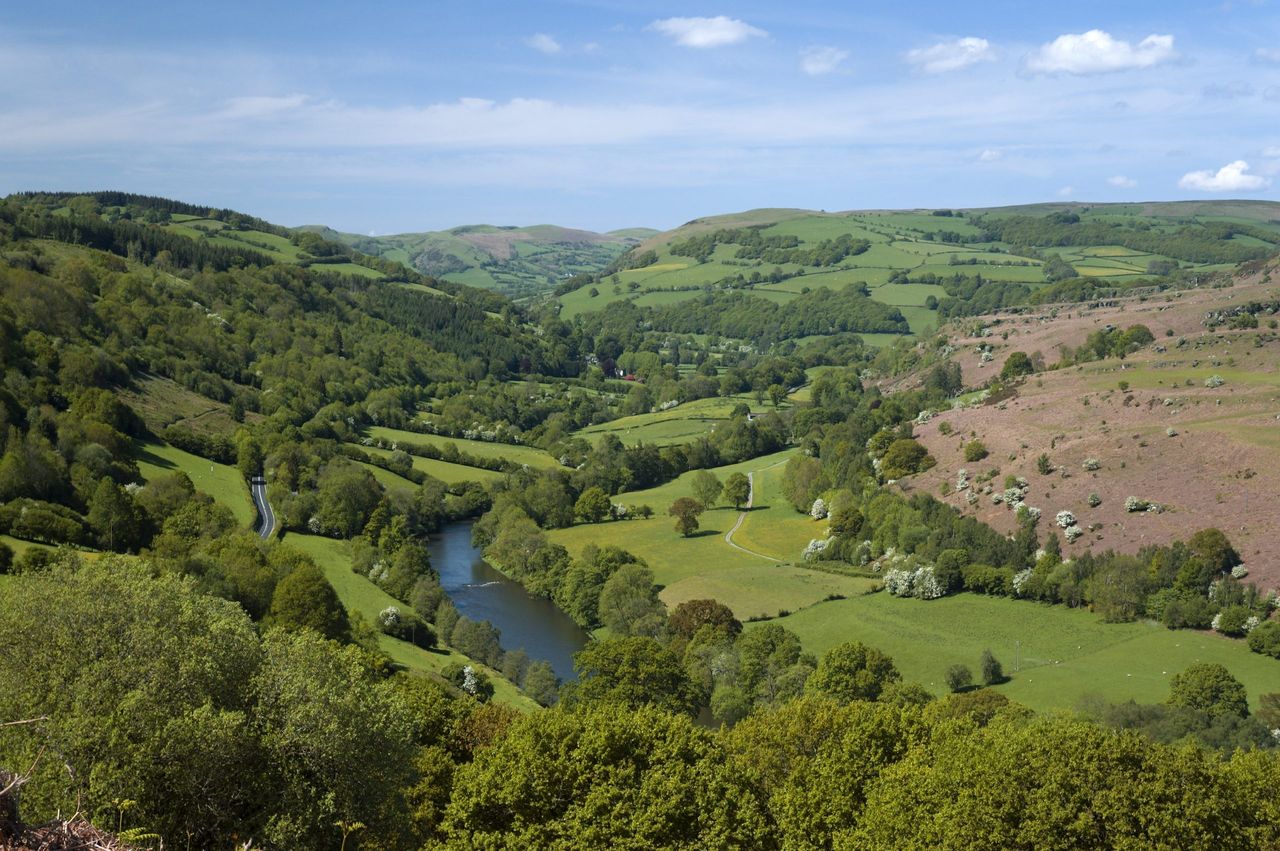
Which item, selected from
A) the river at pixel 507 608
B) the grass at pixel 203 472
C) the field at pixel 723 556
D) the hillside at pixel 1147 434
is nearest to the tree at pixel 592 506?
the field at pixel 723 556

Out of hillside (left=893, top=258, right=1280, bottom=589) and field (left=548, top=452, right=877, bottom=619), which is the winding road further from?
hillside (left=893, top=258, right=1280, bottom=589)

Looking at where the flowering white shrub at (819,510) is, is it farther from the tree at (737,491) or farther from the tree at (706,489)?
the tree at (706,489)

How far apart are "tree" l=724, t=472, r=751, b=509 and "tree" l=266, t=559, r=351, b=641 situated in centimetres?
5377

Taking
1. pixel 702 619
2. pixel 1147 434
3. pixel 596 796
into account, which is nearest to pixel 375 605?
pixel 702 619

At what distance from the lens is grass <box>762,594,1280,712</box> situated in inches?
2116

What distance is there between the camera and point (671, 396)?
161m

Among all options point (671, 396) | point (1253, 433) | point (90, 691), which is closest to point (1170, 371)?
point (1253, 433)

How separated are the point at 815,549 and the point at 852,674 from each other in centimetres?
3279

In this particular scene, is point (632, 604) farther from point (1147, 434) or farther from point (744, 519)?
point (1147, 434)

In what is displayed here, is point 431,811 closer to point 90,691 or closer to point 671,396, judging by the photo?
point 90,691

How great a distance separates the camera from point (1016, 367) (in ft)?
387

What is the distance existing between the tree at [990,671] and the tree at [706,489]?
4577cm

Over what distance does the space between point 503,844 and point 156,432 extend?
240ft

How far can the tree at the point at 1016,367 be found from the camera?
4592 inches
